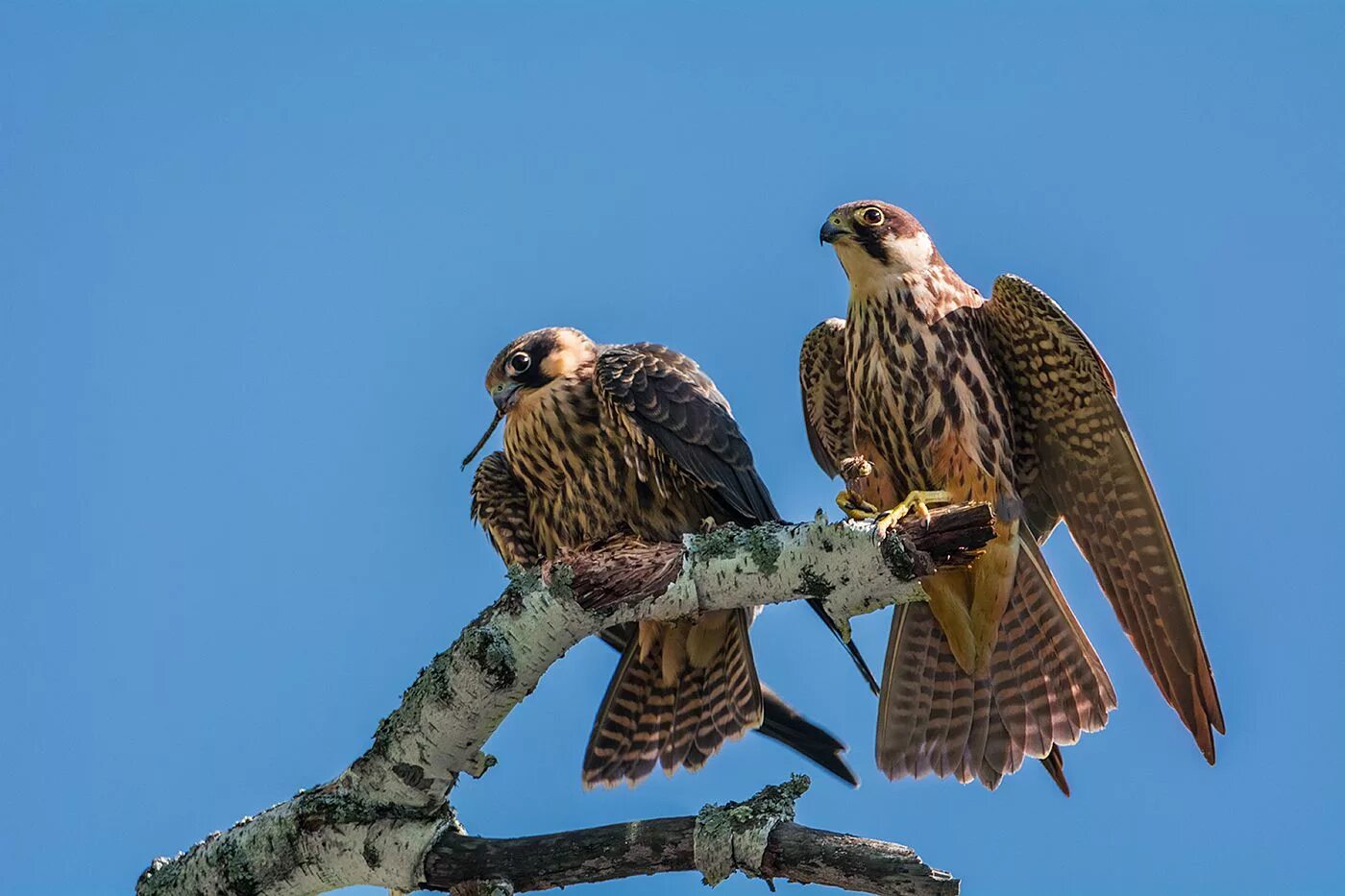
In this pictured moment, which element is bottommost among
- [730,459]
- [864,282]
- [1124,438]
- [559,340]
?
[1124,438]

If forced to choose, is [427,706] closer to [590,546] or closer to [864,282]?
[590,546]

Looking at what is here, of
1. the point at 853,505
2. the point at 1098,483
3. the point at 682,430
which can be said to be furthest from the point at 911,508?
the point at 682,430

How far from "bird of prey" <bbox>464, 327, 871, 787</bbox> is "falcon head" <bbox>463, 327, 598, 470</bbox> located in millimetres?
57

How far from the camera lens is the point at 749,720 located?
499 centimetres

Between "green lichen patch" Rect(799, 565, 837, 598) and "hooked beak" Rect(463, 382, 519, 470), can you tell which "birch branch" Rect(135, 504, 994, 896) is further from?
"hooked beak" Rect(463, 382, 519, 470)

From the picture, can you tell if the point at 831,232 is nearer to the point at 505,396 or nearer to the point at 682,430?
the point at 682,430

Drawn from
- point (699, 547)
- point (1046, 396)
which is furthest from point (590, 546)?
point (1046, 396)

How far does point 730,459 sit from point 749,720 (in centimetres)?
95

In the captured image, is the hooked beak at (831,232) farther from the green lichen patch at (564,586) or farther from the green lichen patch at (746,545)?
the green lichen patch at (564,586)

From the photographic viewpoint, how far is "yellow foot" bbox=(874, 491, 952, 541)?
4078mm

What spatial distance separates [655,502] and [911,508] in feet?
3.49

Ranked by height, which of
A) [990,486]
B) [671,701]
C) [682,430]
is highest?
[682,430]

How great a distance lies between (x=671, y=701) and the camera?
17.0 ft

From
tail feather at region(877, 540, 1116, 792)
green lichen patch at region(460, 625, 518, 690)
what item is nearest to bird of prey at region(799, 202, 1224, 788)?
tail feather at region(877, 540, 1116, 792)
